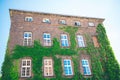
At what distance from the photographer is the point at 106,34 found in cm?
2167

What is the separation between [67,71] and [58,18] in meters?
8.12

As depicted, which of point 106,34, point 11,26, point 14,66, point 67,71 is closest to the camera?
point 14,66

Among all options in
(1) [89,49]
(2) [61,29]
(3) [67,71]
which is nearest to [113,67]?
(1) [89,49]

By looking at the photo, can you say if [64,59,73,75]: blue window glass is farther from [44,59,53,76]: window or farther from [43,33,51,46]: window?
[43,33,51,46]: window

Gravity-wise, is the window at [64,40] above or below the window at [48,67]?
above

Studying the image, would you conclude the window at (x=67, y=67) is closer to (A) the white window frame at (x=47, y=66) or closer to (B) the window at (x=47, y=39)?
(A) the white window frame at (x=47, y=66)

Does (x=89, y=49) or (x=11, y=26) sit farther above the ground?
(x=11, y=26)

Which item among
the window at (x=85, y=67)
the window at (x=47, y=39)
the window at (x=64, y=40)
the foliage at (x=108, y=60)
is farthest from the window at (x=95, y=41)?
the window at (x=47, y=39)

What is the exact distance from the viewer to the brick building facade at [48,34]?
55.9 ft

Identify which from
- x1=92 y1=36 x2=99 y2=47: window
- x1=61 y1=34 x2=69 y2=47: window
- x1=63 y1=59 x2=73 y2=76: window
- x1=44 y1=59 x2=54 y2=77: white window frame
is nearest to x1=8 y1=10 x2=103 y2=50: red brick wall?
x1=61 y1=34 x2=69 y2=47: window

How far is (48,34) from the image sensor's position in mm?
19500

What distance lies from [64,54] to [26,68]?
5.00 meters

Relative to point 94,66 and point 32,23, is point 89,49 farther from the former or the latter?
point 32,23

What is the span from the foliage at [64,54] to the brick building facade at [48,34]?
1.35 ft
